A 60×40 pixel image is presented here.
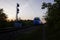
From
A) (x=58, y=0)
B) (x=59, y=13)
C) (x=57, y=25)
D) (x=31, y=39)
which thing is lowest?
(x=31, y=39)

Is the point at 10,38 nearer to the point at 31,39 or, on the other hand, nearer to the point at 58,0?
the point at 31,39

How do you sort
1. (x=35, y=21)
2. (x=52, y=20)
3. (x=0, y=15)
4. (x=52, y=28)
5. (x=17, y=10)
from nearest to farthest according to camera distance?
(x=52, y=20) → (x=52, y=28) → (x=17, y=10) → (x=35, y=21) → (x=0, y=15)

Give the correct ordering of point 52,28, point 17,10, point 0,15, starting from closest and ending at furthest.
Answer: point 52,28
point 17,10
point 0,15

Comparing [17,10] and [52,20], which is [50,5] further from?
[17,10]

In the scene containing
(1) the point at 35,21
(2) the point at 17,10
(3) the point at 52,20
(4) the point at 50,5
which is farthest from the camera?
(1) the point at 35,21

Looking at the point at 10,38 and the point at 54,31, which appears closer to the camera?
the point at 10,38

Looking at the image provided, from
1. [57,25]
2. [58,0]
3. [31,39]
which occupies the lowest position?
[31,39]

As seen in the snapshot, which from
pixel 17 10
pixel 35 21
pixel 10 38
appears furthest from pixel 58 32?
pixel 35 21

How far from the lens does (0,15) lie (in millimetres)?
89500

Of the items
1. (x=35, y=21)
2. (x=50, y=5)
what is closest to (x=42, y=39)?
(x=50, y=5)

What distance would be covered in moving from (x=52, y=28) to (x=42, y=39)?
3117 mm

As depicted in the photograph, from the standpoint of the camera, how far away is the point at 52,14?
63.3 feet

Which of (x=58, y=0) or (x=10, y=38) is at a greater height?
(x=58, y=0)

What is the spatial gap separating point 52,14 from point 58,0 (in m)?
1.91
